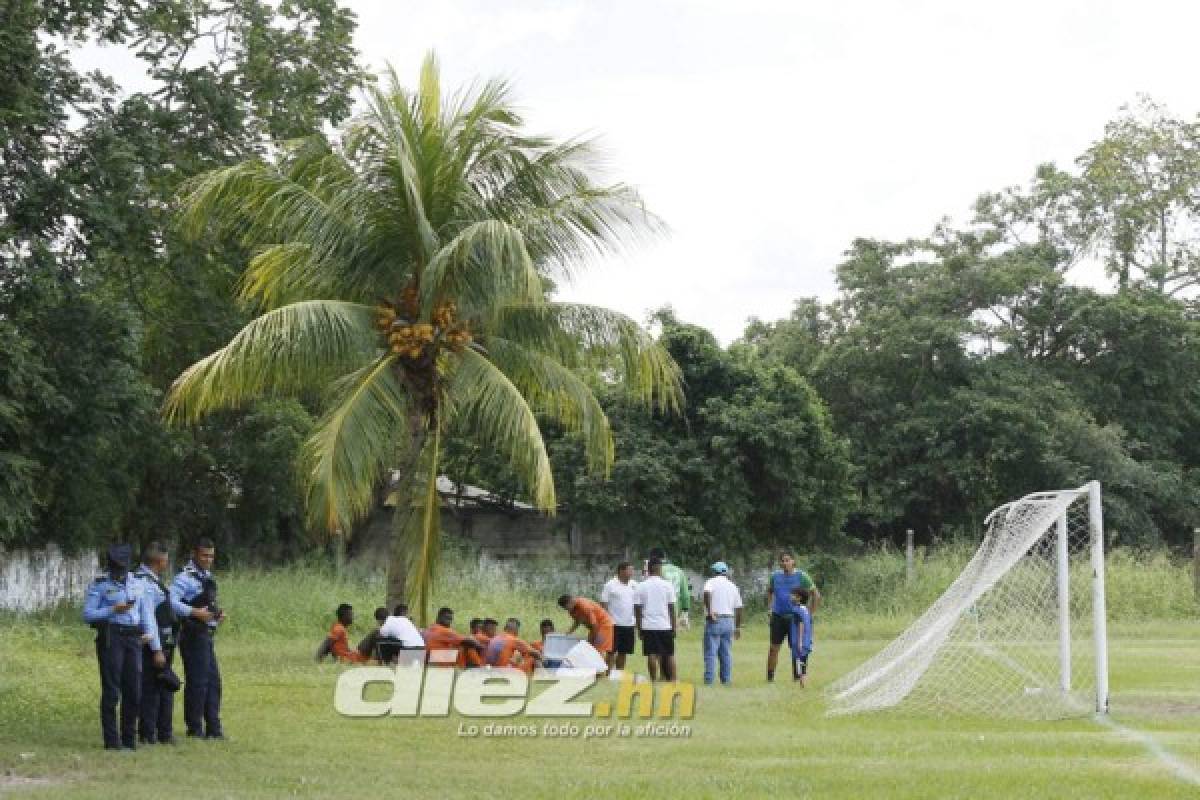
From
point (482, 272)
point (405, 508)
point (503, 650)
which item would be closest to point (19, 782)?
point (503, 650)

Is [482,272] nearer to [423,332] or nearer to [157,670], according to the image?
[423,332]

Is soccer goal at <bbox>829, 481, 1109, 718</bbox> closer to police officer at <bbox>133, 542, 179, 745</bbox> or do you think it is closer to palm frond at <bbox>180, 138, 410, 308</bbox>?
police officer at <bbox>133, 542, 179, 745</bbox>

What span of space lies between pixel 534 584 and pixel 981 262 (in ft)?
54.3

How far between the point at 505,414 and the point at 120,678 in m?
7.84

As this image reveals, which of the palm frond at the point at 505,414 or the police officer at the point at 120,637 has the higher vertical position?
the palm frond at the point at 505,414

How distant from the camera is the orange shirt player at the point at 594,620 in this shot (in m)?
19.8

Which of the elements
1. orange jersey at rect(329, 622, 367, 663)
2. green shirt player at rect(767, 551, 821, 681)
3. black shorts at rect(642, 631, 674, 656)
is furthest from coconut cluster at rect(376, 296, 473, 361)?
green shirt player at rect(767, 551, 821, 681)

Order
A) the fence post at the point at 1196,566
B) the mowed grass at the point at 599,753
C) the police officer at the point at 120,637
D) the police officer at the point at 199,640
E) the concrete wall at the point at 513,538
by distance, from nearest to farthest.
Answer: the mowed grass at the point at 599,753
the police officer at the point at 120,637
the police officer at the point at 199,640
the fence post at the point at 1196,566
the concrete wall at the point at 513,538

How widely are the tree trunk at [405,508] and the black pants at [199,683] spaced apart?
7113 mm

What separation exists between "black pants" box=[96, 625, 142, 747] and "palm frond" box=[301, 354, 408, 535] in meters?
5.80

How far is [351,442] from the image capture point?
19.8m

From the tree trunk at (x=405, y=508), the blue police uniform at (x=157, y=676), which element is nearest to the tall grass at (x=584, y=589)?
the tree trunk at (x=405, y=508)

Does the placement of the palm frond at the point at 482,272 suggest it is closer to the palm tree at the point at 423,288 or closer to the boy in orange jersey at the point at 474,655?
the palm tree at the point at 423,288

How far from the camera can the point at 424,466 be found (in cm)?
2212
